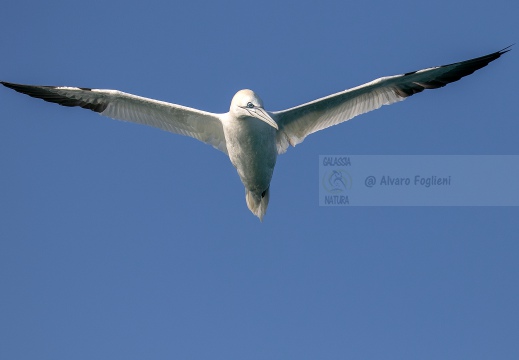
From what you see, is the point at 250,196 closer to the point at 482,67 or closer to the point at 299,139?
the point at 299,139

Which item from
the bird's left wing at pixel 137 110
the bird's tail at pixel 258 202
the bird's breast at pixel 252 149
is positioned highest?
the bird's left wing at pixel 137 110

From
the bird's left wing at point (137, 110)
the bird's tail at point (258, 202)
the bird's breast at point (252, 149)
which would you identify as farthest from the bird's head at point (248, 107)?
the bird's tail at point (258, 202)

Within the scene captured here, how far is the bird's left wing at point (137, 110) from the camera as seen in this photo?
17953 mm

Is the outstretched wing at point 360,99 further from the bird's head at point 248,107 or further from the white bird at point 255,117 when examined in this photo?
the bird's head at point 248,107

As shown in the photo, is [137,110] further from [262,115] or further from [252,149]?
[262,115]

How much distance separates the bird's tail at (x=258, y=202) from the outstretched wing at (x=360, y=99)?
40.5 inches

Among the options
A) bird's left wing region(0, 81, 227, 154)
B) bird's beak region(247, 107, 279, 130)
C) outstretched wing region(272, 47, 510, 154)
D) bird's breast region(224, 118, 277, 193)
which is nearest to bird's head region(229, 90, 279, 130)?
bird's beak region(247, 107, 279, 130)

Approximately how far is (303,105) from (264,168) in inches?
59.8

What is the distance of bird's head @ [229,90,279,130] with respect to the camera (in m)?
16.0

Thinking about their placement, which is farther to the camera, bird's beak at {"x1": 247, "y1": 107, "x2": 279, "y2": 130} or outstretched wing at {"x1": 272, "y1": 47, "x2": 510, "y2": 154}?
outstretched wing at {"x1": 272, "y1": 47, "x2": 510, "y2": 154}

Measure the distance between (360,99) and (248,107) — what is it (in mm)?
2814


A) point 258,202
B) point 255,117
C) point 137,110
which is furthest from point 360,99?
point 137,110

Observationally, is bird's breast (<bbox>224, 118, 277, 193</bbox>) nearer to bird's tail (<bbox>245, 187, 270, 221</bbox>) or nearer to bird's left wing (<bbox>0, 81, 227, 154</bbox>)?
bird's tail (<bbox>245, 187, 270, 221</bbox>)

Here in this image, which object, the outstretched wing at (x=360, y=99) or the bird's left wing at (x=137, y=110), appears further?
the bird's left wing at (x=137, y=110)
